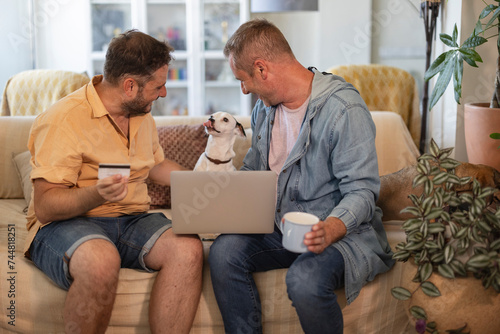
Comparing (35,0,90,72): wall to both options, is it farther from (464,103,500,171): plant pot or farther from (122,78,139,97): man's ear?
(464,103,500,171): plant pot

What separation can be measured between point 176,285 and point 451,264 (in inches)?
31.1

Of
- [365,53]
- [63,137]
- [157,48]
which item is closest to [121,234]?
[63,137]

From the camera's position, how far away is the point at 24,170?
2.27 m

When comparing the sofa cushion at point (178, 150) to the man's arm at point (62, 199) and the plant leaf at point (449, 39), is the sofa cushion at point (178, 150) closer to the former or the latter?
the man's arm at point (62, 199)

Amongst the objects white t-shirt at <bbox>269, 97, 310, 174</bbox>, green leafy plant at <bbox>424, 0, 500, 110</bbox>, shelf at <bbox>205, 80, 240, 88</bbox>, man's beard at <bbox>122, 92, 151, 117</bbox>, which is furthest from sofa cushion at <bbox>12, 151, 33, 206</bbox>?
shelf at <bbox>205, 80, 240, 88</bbox>

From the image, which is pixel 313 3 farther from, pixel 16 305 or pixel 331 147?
pixel 16 305

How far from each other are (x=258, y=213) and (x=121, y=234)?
0.46m

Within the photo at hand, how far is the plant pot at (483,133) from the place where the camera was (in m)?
2.21

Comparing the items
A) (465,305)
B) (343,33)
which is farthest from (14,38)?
(465,305)

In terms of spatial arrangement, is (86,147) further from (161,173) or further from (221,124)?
(221,124)

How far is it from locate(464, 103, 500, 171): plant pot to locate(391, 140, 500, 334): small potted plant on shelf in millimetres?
764

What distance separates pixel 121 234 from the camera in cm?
175

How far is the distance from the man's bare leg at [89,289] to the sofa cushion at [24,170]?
80cm

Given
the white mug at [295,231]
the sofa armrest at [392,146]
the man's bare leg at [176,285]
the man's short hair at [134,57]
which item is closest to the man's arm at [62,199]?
the man's bare leg at [176,285]
